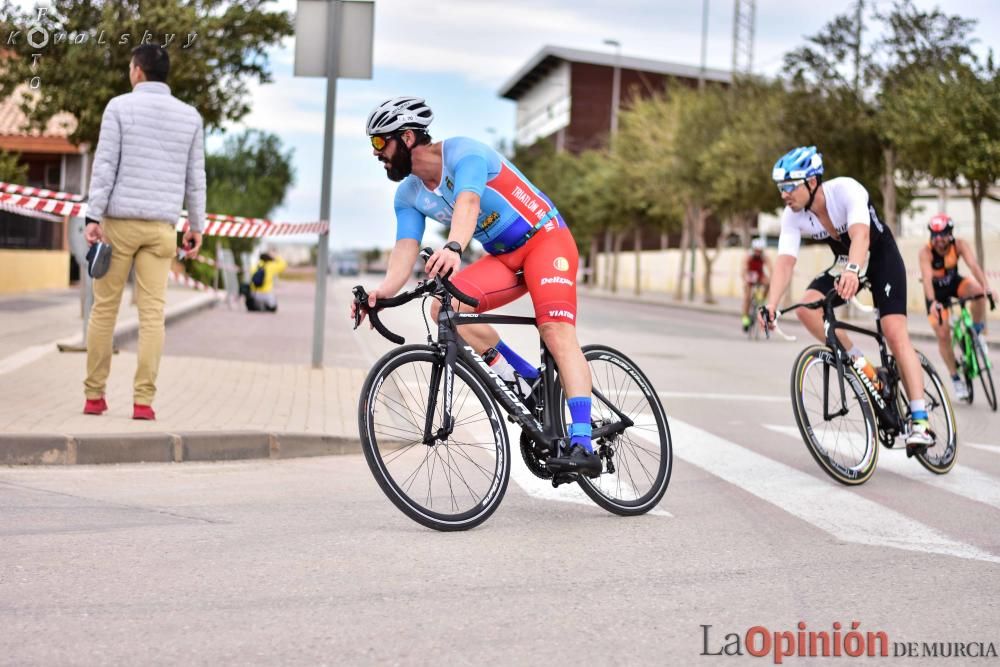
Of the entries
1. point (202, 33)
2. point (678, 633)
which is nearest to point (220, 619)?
point (678, 633)

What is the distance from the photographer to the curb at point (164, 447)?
7.18 meters

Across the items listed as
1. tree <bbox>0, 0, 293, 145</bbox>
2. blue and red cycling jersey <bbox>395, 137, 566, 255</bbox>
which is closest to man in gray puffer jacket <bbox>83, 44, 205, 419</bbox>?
blue and red cycling jersey <bbox>395, 137, 566, 255</bbox>

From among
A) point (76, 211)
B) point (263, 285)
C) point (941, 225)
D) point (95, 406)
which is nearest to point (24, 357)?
point (76, 211)

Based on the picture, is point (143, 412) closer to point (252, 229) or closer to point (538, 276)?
point (538, 276)

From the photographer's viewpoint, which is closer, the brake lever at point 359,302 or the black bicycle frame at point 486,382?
the brake lever at point 359,302

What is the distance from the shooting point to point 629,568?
16.2ft

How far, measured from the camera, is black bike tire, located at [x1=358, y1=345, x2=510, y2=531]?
5383mm

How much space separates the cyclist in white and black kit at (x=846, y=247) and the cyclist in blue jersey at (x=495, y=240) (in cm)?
178

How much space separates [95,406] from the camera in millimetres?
8375

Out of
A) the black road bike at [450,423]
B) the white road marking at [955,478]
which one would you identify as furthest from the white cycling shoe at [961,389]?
the black road bike at [450,423]

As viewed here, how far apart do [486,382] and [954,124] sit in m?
26.0

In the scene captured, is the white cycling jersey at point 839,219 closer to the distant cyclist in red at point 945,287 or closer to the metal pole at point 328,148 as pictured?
the distant cyclist in red at point 945,287

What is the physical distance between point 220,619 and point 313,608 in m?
0.29

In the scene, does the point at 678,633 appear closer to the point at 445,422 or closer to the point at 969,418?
the point at 445,422
